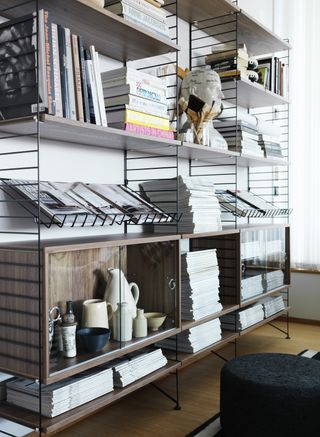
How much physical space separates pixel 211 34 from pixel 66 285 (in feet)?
6.59

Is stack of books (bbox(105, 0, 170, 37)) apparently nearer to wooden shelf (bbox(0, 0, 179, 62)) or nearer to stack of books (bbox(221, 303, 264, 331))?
wooden shelf (bbox(0, 0, 179, 62))

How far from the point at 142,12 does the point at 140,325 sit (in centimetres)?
129

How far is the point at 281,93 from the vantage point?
11.5 feet

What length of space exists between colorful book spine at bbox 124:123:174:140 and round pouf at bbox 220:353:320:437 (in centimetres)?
104

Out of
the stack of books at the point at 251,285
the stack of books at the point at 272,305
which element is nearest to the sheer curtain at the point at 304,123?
the stack of books at the point at 272,305

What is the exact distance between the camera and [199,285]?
2.49 meters

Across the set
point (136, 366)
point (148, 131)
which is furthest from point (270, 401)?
point (148, 131)

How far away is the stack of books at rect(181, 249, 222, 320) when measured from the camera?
2408 millimetres

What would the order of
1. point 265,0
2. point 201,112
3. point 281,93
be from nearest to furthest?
point 201,112 → point 281,93 → point 265,0

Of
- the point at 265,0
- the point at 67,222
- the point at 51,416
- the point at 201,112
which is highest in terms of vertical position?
the point at 265,0

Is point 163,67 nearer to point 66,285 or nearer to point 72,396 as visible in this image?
point 66,285

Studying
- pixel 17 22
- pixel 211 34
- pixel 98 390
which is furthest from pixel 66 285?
pixel 211 34

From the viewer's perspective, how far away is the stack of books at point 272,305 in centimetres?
330

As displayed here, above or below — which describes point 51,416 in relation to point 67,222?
below
